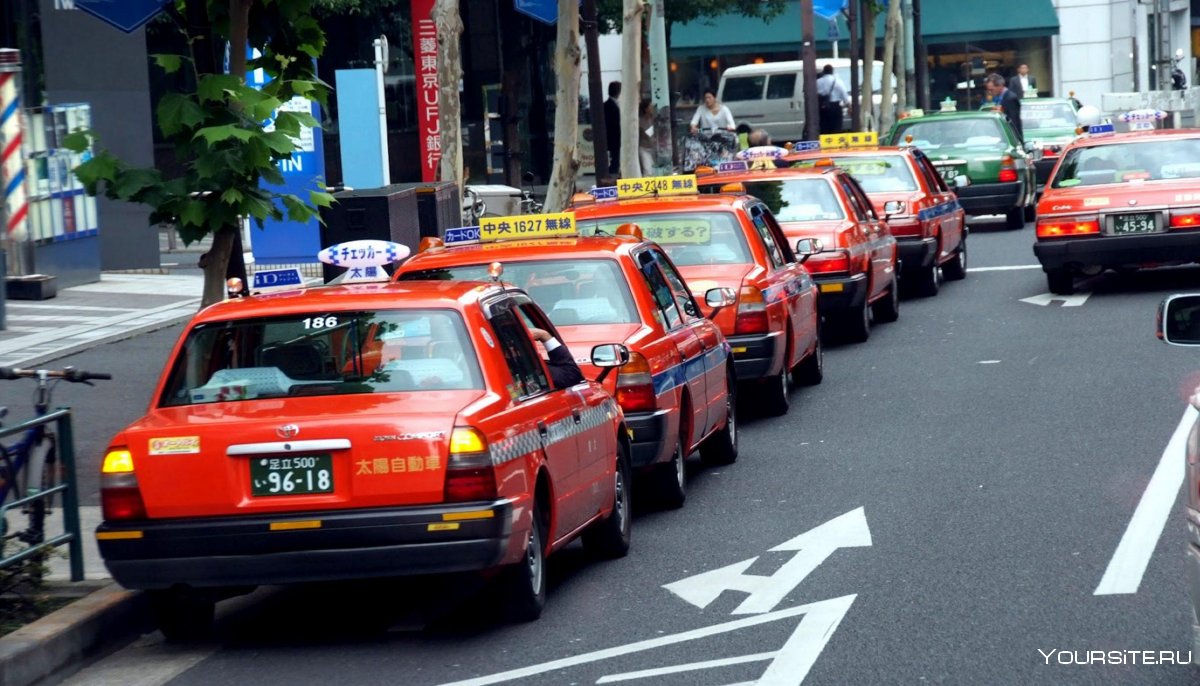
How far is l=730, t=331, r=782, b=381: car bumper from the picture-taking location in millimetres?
13469

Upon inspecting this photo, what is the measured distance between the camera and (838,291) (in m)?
17.3

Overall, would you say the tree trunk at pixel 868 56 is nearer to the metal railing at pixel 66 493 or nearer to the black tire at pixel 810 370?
the black tire at pixel 810 370

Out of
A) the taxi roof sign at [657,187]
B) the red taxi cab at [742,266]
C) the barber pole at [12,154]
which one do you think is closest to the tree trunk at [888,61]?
the barber pole at [12,154]

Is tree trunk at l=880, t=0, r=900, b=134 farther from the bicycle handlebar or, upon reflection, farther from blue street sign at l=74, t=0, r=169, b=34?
the bicycle handlebar

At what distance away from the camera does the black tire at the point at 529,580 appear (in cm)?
787

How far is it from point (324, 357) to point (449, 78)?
476 inches

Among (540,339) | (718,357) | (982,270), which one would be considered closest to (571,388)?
(540,339)

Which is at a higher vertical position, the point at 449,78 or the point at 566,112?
the point at 449,78

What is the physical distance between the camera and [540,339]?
9.08 m

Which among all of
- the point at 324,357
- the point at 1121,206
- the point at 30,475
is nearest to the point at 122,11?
the point at 1121,206

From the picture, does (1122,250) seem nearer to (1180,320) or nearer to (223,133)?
(223,133)

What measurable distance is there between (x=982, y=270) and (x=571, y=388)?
53.4ft

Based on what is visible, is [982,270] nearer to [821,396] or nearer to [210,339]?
[821,396]

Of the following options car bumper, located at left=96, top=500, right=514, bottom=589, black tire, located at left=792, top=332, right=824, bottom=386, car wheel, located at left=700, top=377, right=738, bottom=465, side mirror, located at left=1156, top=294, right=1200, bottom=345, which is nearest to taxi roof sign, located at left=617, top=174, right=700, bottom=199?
black tire, located at left=792, top=332, right=824, bottom=386
